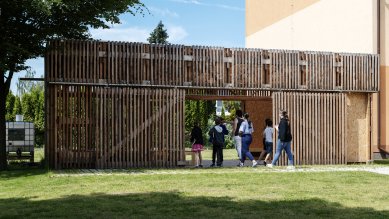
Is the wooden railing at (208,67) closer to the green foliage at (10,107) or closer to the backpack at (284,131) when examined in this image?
the backpack at (284,131)

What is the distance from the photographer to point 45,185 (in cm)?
1292

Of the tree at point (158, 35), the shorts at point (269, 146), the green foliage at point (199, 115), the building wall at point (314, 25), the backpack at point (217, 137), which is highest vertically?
the tree at point (158, 35)

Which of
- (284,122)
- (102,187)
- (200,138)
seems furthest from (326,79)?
(102,187)

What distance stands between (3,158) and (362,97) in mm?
12460

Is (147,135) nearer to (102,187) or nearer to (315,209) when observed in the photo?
(102,187)

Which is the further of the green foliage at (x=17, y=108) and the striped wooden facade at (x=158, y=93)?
the green foliage at (x=17, y=108)

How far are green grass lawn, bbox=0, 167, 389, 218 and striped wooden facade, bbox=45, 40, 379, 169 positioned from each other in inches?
70.5

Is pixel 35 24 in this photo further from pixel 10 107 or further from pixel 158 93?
pixel 10 107

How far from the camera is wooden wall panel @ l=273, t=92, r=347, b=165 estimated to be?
63.7 ft

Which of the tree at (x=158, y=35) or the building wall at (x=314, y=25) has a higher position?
the tree at (x=158, y=35)

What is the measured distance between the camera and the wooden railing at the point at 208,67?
17.4 metres

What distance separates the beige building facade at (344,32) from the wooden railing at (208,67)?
121 cm

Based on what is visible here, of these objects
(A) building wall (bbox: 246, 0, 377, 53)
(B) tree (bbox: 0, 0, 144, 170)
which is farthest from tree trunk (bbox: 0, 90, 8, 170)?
(A) building wall (bbox: 246, 0, 377, 53)

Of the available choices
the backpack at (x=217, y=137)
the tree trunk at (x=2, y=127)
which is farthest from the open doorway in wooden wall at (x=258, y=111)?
the tree trunk at (x=2, y=127)
